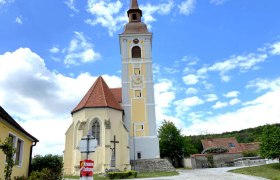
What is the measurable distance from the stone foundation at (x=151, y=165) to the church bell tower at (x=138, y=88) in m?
1.44

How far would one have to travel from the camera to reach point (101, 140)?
30.6 metres

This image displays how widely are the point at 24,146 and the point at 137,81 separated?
21.7m

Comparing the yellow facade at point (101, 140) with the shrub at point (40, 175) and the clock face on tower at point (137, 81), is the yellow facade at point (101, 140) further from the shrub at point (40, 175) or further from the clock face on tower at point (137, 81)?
the shrub at point (40, 175)

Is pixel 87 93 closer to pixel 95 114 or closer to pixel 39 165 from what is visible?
pixel 95 114

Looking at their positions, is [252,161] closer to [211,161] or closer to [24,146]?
[211,161]

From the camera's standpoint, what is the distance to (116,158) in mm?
30844

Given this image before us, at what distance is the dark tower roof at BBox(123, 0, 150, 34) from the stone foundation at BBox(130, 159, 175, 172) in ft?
55.3

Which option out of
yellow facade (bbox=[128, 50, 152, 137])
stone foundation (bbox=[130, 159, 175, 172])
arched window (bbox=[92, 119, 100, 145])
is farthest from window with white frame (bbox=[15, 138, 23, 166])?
yellow facade (bbox=[128, 50, 152, 137])

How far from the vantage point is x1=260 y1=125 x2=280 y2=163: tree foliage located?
87.2ft

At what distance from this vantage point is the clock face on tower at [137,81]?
36.8 metres

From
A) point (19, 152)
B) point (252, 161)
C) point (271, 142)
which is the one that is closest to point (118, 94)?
point (252, 161)

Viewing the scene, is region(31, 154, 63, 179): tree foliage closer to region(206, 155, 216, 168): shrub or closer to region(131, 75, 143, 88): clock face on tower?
region(131, 75, 143, 88): clock face on tower

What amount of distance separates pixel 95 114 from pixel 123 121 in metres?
4.87

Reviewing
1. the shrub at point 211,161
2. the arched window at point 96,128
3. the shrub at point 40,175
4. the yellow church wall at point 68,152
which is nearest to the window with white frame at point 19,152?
the shrub at point 40,175
